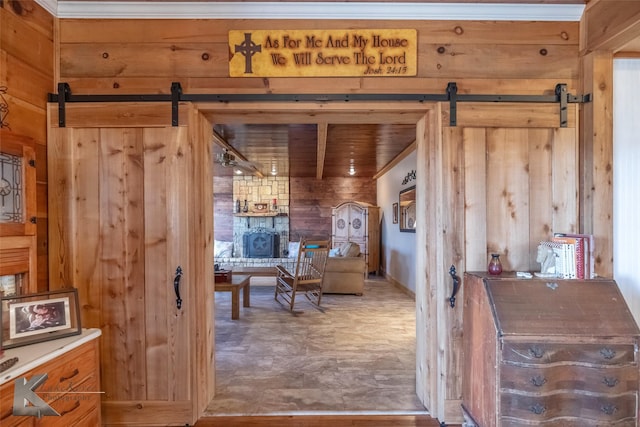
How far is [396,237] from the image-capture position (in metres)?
6.09

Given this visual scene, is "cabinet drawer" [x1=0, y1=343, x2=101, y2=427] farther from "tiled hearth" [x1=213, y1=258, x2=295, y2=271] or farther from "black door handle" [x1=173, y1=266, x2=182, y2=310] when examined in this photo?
"tiled hearth" [x1=213, y1=258, x2=295, y2=271]

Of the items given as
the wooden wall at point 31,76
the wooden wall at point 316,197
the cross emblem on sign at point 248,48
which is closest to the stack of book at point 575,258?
the cross emblem on sign at point 248,48

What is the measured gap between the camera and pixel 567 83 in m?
1.94

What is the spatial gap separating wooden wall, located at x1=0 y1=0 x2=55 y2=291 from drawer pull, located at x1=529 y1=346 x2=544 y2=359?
2631 mm

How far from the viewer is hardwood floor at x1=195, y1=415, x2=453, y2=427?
1910 mm

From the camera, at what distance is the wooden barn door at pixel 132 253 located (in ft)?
6.18

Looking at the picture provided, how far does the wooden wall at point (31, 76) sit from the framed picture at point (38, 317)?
0.48m

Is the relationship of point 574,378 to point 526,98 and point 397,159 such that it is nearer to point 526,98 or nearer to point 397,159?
point 526,98

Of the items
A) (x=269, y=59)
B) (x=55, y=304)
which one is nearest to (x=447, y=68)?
(x=269, y=59)

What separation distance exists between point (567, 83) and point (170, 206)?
2.54 metres

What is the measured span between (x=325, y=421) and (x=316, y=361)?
0.80 meters

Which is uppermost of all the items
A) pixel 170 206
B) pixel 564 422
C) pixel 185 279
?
pixel 170 206

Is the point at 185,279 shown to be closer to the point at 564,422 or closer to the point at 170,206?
the point at 170,206

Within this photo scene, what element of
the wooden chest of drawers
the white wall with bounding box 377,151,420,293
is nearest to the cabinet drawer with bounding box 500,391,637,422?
the wooden chest of drawers
